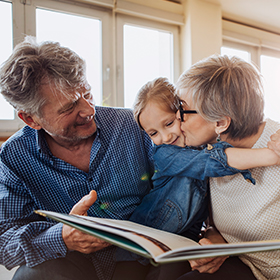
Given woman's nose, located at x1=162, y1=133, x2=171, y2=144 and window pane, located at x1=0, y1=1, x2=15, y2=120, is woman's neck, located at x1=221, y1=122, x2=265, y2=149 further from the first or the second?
window pane, located at x1=0, y1=1, x2=15, y2=120

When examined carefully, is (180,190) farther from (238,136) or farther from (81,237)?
(81,237)

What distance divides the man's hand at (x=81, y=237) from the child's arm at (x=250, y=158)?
46 centimetres

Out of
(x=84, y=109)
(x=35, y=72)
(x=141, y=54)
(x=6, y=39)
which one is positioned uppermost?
(x=141, y=54)

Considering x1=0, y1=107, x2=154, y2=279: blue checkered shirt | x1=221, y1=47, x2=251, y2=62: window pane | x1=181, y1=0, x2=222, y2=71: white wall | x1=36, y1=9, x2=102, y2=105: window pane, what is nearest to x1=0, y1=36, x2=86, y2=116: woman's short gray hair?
x1=0, y1=107, x2=154, y2=279: blue checkered shirt

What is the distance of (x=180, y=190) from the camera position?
1104mm

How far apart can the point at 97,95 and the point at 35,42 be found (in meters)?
2.49

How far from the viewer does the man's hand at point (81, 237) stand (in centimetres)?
87

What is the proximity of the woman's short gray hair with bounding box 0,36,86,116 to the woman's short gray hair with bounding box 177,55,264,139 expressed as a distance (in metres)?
0.51

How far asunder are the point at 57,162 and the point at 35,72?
388 millimetres

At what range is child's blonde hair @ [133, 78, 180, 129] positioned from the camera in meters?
1.17

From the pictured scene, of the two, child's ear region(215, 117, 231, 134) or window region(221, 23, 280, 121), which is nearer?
child's ear region(215, 117, 231, 134)

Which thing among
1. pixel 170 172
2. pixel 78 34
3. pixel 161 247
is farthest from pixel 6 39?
pixel 161 247

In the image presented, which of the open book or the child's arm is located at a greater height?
the child's arm

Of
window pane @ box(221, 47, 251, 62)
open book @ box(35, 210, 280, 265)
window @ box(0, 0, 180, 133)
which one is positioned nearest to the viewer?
open book @ box(35, 210, 280, 265)
